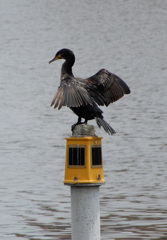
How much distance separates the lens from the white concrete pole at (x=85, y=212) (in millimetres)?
5855

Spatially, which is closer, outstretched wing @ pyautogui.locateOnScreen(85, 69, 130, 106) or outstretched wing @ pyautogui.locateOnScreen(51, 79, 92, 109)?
outstretched wing @ pyautogui.locateOnScreen(51, 79, 92, 109)

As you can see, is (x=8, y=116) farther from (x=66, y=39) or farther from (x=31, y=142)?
(x=66, y=39)

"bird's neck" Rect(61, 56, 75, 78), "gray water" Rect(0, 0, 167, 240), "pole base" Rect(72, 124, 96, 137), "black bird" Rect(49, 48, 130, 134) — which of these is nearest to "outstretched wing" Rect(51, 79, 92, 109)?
"black bird" Rect(49, 48, 130, 134)

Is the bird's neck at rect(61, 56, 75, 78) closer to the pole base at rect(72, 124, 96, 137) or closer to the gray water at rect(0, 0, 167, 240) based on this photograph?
the pole base at rect(72, 124, 96, 137)

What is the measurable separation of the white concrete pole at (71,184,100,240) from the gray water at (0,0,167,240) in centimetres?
166

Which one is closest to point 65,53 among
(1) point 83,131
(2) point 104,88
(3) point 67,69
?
(3) point 67,69

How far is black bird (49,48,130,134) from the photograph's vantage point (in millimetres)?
6305

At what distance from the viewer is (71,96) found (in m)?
6.31

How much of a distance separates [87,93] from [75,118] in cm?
959

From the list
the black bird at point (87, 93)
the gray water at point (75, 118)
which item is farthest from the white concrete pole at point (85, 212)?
the gray water at point (75, 118)

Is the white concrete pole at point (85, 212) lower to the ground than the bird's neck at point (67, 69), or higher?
lower

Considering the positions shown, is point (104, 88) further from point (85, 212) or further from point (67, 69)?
point (85, 212)

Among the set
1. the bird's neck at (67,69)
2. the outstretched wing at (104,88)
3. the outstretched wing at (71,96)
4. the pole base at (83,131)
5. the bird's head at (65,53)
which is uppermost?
the bird's head at (65,53)

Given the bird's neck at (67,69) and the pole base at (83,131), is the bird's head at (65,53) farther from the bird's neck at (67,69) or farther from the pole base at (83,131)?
the pole base at (83,131)
